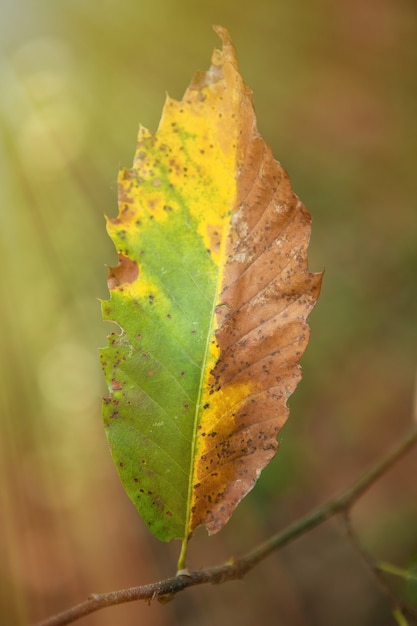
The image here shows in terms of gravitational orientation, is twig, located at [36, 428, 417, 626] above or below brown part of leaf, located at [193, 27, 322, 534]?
below

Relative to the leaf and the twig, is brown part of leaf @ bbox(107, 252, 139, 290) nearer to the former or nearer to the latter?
the leaf

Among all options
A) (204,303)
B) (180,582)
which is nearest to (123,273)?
(204,303)

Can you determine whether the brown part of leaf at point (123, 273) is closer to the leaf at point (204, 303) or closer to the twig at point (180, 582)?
the leaf at point (204, 303)

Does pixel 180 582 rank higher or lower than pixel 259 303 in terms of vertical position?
lower

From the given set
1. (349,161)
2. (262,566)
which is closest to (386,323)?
(349,161)

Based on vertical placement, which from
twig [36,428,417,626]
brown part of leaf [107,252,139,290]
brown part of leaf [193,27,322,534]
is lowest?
twig [36,428,417,626]

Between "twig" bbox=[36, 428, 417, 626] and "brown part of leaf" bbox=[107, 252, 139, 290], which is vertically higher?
"brown part of leaf" bbox=[107, 252, 139, 290]

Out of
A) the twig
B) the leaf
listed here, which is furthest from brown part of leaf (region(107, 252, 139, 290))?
the twig

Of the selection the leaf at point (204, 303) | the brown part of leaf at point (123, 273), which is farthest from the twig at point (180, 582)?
the brown part of leaf at point (123, 273)

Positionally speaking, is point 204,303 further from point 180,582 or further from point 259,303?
point 180,582
